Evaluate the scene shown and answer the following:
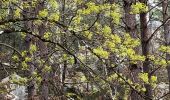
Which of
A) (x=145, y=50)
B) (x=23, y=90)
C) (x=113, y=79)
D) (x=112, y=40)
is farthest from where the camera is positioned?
(x=23, y=90)

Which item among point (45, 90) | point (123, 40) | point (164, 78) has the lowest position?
point (164, 78)

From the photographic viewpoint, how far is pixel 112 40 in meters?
6.00

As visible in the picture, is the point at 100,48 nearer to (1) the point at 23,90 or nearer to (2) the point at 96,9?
(2) the point at 96,9

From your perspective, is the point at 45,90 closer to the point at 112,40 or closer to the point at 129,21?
the point at 129,21

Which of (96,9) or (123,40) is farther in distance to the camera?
(123,40)

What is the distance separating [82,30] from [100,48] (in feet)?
1.26

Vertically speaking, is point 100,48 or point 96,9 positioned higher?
point 96,9

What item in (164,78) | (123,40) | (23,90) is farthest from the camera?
(164,78)

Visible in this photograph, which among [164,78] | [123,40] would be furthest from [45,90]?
[164,78]

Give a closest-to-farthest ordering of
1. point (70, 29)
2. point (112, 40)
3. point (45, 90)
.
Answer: point (70, 29) → point (112, 40) → point (45, 90)

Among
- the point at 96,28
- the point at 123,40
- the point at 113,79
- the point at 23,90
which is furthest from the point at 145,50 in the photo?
the point at 23,90

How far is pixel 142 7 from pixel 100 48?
5.62 ft

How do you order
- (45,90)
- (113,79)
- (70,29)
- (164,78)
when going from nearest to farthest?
1. (70,29)
2. (113,79)
3. (45,90)
4. (164,78)

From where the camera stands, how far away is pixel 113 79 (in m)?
7.46
